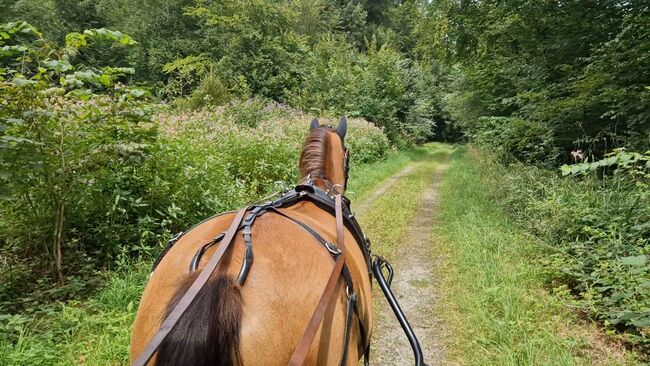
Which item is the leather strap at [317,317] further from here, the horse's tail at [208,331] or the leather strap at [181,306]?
the leather strap at [181,306]

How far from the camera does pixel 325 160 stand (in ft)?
9.19

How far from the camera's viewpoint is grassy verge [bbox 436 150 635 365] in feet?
10.8

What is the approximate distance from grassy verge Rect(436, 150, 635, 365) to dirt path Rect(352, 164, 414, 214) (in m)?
2.42

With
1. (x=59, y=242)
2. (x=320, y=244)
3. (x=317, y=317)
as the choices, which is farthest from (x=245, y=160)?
(x=317, y=317)

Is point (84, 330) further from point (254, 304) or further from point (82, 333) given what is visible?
point (254, 304)

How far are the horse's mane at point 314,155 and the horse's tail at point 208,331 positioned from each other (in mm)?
1520

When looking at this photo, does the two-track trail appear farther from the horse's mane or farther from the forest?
the horse's mane

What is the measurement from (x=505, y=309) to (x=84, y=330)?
3894 millimetres

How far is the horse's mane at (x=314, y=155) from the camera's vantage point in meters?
2.75

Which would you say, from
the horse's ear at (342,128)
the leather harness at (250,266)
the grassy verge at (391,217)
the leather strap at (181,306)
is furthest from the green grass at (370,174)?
the leather strap at (181,306)

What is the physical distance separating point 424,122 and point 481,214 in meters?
17.5

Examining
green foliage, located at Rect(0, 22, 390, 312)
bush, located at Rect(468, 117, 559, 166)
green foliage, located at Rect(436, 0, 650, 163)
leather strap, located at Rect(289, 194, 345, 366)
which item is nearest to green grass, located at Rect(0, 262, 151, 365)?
green foliage, located at Rect(0, 22, 390, 312)

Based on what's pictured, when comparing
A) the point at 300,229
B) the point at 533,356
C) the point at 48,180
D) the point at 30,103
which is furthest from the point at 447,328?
the point at 30,103

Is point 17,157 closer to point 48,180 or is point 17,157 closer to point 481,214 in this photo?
point 48,180
